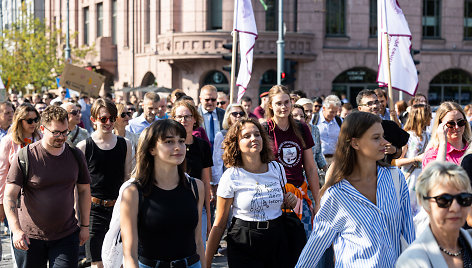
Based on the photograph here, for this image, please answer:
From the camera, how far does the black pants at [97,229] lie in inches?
276

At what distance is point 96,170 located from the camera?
23.1ft

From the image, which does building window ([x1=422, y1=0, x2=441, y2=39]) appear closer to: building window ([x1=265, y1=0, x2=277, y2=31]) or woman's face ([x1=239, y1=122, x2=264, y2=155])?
building window ([x1=265, y1=0, x2=277, y2=31])

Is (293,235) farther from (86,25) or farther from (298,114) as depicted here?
(86,25)

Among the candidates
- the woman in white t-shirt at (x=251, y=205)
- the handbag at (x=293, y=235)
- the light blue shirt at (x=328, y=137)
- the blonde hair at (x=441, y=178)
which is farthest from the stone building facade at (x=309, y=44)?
the blonde hair at (x=441, y=178)

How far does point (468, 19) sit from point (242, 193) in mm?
32740

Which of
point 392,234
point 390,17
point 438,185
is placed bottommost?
point 392,234

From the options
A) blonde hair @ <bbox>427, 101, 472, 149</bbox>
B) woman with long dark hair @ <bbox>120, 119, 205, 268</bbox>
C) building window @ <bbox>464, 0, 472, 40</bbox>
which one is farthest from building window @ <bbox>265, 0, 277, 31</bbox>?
woman with long dark hair @ <bbox>120, 119, 205, 268</bbox>

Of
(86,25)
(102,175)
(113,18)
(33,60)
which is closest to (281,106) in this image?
(102,175)

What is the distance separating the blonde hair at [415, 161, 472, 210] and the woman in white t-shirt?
2.22 meters

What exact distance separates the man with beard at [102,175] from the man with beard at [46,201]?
1017mm

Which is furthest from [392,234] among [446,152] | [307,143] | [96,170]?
[96,170]

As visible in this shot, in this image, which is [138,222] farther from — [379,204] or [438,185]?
[438,185]

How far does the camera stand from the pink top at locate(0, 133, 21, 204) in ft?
22.6

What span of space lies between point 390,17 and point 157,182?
7835mm
